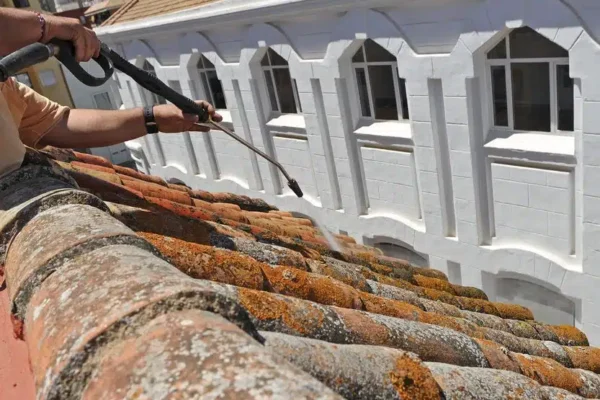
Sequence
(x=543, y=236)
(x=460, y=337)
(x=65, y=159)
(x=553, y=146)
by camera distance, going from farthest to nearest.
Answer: (x=543, y=236) < (x=553, y=146) < (x=65, y=159) < (x=460, y=337)

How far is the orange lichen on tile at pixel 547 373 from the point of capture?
A: 327 cm

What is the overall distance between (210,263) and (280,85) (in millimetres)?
9354

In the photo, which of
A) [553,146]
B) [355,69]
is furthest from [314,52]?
[553,146]

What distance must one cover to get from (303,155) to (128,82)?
8119mm

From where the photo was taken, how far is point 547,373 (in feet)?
11.0

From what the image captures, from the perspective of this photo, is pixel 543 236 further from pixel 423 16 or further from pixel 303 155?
pixel 303 155

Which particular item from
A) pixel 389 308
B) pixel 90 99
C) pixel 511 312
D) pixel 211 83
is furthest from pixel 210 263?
pixel 90 99

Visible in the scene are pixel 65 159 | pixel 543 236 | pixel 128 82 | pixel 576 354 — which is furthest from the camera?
pixel 128 82

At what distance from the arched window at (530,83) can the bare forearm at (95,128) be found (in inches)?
218

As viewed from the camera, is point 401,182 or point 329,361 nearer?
point 329,361

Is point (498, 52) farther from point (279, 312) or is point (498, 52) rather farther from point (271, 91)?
point (279, 312)

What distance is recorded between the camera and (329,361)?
6.30ft

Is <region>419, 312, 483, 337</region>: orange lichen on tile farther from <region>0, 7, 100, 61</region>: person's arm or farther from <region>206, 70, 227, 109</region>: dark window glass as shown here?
<region>206, 70, 227, 109</region>: dark window glass

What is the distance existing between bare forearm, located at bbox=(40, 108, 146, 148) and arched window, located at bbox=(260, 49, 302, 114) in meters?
7.36
